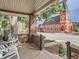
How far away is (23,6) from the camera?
821 cm

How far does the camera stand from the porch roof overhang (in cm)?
684

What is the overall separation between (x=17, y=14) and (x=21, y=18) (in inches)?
34.5

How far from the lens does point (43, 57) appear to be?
236 inches

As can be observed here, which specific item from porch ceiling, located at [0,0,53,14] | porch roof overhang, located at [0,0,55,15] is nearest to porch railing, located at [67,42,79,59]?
porch roof overhang, located at [0,0,55,15]

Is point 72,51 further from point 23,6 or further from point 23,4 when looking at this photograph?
point 23,6

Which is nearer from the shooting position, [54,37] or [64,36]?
[64,36]

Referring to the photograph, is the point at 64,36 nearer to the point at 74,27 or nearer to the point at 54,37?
the point at 74,27

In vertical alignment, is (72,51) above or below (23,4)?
below

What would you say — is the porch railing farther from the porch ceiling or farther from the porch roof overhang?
the porch ceiling

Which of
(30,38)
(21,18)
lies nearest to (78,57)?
(30,38)

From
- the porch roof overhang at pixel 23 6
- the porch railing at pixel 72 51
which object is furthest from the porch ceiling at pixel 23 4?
the porch railing at pixel 72 51

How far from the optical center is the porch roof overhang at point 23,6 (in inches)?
269

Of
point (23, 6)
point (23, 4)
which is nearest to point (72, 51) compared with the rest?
point (23, 4)

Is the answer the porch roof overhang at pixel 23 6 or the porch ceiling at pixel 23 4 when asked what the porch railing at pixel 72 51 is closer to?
the porch roof overhang at pixel 23 6
